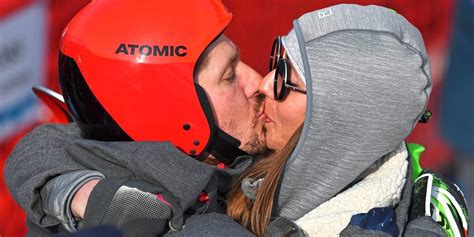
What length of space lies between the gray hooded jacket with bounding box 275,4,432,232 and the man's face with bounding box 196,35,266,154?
0.71 feet

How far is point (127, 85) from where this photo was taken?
8.53 feet

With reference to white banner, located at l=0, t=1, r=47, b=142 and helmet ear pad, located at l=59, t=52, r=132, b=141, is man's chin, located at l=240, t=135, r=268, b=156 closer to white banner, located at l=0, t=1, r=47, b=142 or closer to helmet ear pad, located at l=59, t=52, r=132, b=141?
helmet ear pad, located at l=59, t=52, r=132, b=141

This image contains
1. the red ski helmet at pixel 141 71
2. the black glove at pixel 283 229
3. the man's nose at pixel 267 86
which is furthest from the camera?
the man's nose at pixel 267 86

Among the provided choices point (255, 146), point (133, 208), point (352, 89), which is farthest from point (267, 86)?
point (133, 208)

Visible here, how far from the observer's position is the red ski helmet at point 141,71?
2594 mm

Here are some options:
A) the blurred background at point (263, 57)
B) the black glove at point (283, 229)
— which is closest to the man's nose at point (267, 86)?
the black glove at point (283, 229)

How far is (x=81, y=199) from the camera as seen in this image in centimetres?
251

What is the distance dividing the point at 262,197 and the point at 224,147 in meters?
0.25

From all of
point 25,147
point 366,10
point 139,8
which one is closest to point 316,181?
point 366,10

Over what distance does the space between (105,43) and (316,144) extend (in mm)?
714

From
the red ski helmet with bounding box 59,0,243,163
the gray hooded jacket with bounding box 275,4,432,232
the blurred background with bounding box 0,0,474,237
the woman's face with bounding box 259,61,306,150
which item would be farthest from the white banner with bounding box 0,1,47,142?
the gray hooded jacket with bounding box 275,4,432,232

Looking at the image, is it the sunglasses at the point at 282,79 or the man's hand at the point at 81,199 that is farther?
the sunglasses at the point at 282,79

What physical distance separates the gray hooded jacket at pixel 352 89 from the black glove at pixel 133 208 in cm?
41

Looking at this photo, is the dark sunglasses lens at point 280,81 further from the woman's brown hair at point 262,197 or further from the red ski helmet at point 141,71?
the red ski helmet at point 141,71
